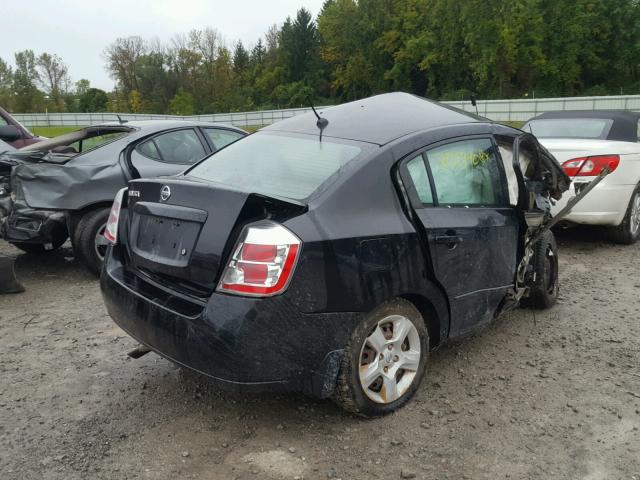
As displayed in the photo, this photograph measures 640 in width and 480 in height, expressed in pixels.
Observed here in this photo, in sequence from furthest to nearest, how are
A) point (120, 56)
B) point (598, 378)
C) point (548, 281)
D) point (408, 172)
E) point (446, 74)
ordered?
point (120, 56)
point (446, 74)
point (548, 281)
point (598, 378)
point (408, 172)

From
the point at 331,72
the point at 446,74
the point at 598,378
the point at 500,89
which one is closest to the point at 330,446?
the point at 598,378

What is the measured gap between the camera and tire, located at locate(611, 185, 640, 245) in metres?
6.95

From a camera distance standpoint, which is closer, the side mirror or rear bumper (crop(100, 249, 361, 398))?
rear bumper (crop(100, 249, 361, 398))

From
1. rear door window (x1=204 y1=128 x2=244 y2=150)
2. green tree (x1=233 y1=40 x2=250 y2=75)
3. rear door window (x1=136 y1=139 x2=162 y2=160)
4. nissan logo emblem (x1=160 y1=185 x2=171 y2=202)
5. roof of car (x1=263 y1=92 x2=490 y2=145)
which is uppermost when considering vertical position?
green tree (x1=233 y1=40 x2=250 y2=75)

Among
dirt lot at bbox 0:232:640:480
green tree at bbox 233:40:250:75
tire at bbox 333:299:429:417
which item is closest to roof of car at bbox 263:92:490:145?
tire at bbox 333:299:429:417

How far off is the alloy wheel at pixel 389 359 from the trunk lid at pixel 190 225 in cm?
82

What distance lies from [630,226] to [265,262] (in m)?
5.80

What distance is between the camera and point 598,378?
12.2 ft

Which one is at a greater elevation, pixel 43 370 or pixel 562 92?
pixel 562 92

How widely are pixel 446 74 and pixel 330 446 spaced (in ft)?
212

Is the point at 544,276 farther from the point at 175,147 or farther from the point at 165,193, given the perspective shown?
the point at 175,147

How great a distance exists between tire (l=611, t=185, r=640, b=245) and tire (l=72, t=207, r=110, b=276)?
5.68 metres

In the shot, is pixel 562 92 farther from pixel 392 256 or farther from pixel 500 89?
pixel 392 256

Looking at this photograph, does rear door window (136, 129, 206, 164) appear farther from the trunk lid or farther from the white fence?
the white fence
